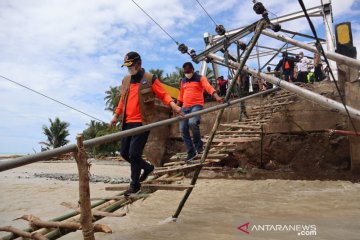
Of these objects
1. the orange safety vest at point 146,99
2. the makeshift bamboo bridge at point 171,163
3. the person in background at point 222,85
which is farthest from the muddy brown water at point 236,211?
the person in background at point 222,85

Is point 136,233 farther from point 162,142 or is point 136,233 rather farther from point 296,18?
point 296,18

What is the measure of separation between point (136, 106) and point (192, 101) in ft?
6.09

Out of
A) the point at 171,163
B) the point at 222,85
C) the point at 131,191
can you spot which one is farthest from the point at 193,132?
the point at 222,85

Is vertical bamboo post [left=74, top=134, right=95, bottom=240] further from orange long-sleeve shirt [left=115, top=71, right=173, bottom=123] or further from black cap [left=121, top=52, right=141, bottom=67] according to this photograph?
black cap [left=121, top=52, right=141, bottom=67]

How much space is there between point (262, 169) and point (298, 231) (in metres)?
4.82

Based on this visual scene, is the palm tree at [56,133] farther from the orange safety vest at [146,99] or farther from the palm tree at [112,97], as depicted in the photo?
the orange safety vest at [146,99]

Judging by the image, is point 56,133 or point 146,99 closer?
point 146,99

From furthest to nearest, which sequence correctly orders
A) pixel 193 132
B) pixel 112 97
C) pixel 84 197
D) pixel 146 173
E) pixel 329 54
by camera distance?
pixel 112 97
pixel 193 132
pixel 329 54
pixel 146 173
pixel 84 197

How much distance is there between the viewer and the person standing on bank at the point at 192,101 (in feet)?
18.7

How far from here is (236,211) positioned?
17.7 ft

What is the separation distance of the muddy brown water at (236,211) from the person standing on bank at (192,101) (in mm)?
1127

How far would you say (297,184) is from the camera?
Answer: 761 cm

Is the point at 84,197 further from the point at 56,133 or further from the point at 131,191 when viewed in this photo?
the point at 56,133

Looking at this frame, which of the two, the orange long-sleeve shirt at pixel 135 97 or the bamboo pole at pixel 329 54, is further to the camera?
the bamboo pole at pixel 329 54
